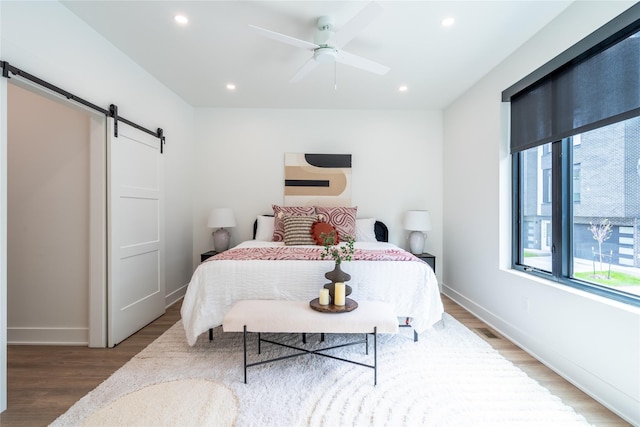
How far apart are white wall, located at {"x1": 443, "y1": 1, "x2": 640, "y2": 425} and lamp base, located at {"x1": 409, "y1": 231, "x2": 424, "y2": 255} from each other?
1.38ft

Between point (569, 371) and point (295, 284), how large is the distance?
2.01m

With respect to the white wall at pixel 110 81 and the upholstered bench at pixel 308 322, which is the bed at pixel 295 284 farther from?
the white wall at pixel 110 81

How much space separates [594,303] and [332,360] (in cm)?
176

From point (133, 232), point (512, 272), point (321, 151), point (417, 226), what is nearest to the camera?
point (512, 272)

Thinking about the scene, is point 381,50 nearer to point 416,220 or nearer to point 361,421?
point 416,220

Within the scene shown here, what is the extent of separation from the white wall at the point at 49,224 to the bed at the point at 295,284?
1040mm

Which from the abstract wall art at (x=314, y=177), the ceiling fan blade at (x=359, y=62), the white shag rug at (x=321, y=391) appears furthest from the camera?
the abstract wall art at (x=314, y=177)

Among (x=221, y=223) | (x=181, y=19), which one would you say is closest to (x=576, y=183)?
(x=181, y=19)

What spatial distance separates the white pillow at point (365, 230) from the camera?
3561 mm

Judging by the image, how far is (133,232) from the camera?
2590 millimetres

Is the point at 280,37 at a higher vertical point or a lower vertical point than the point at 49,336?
higher

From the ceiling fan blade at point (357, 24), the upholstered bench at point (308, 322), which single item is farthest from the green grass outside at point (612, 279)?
the ceiling fan blade at point (357, 24)

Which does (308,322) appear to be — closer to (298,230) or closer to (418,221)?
(298,230)

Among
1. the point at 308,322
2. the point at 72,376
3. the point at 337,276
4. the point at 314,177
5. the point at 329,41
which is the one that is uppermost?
the point at 329,41
